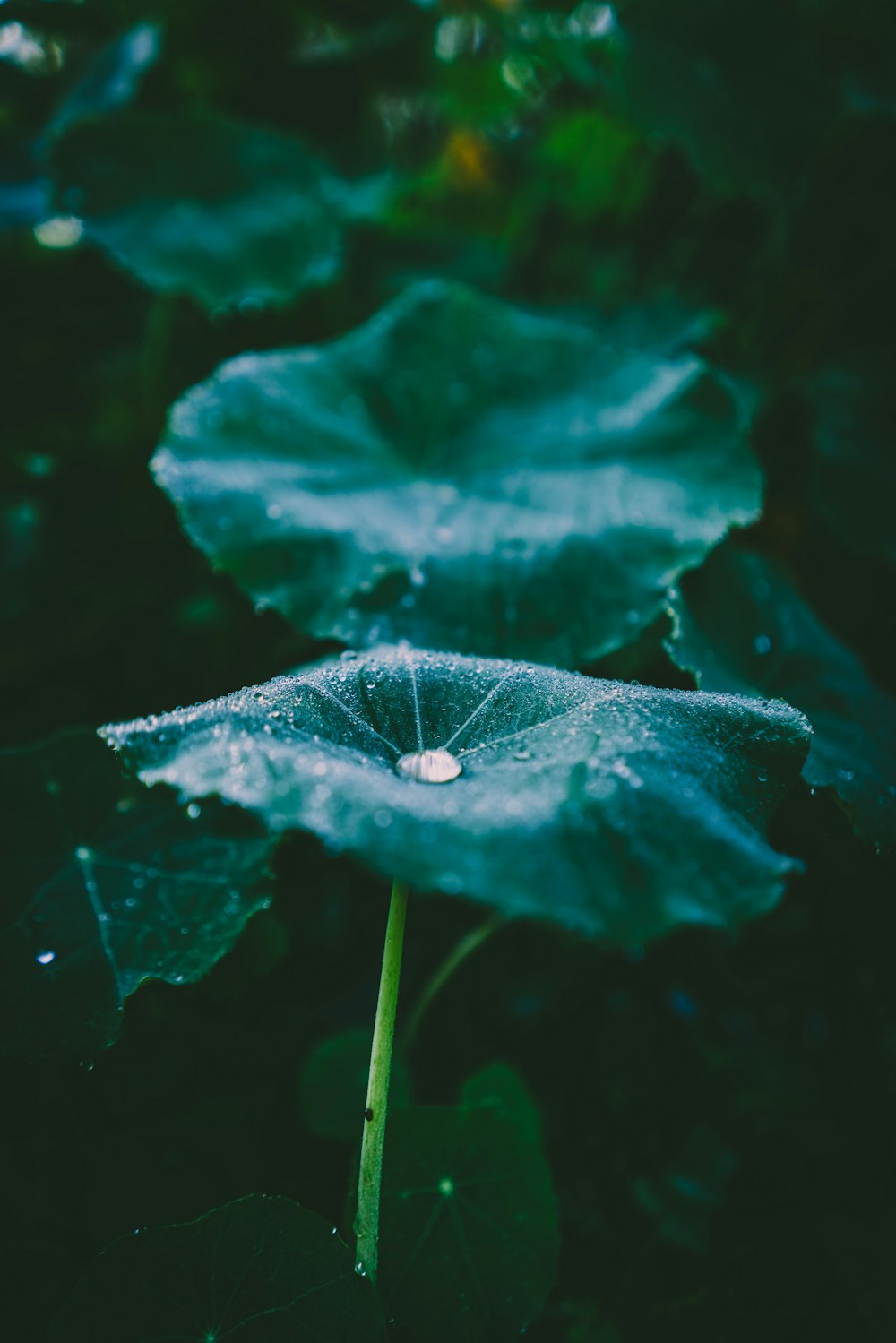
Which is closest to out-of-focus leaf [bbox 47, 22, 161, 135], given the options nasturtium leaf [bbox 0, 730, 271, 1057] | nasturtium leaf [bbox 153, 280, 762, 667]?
nasturtium leaf [bbox 153, 280, 762, 667]

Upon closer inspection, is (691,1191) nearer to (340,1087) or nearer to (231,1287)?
(340,1087)

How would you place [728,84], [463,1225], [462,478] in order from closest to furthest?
[463,1225] < [462,478] < [728,84]

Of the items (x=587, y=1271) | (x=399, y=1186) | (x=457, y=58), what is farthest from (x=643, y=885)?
(x=457, y=58)

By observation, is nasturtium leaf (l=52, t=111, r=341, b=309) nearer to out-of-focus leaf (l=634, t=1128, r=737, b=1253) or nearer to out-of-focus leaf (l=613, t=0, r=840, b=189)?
out-of-focus leaf (l=613, t=0, r=840, b=189)

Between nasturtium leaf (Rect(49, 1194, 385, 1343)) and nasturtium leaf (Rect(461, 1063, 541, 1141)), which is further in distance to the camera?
nasturtium leaf (Rect(461, 1063, 541, 1141))

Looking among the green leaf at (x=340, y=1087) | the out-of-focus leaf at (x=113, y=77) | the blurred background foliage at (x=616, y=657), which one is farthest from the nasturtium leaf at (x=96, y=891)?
the out-of-focus leaf at (x=113, y=77)

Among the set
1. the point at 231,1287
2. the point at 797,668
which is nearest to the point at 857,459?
the point at 797,668

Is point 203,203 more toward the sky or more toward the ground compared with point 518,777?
more toward the sky
